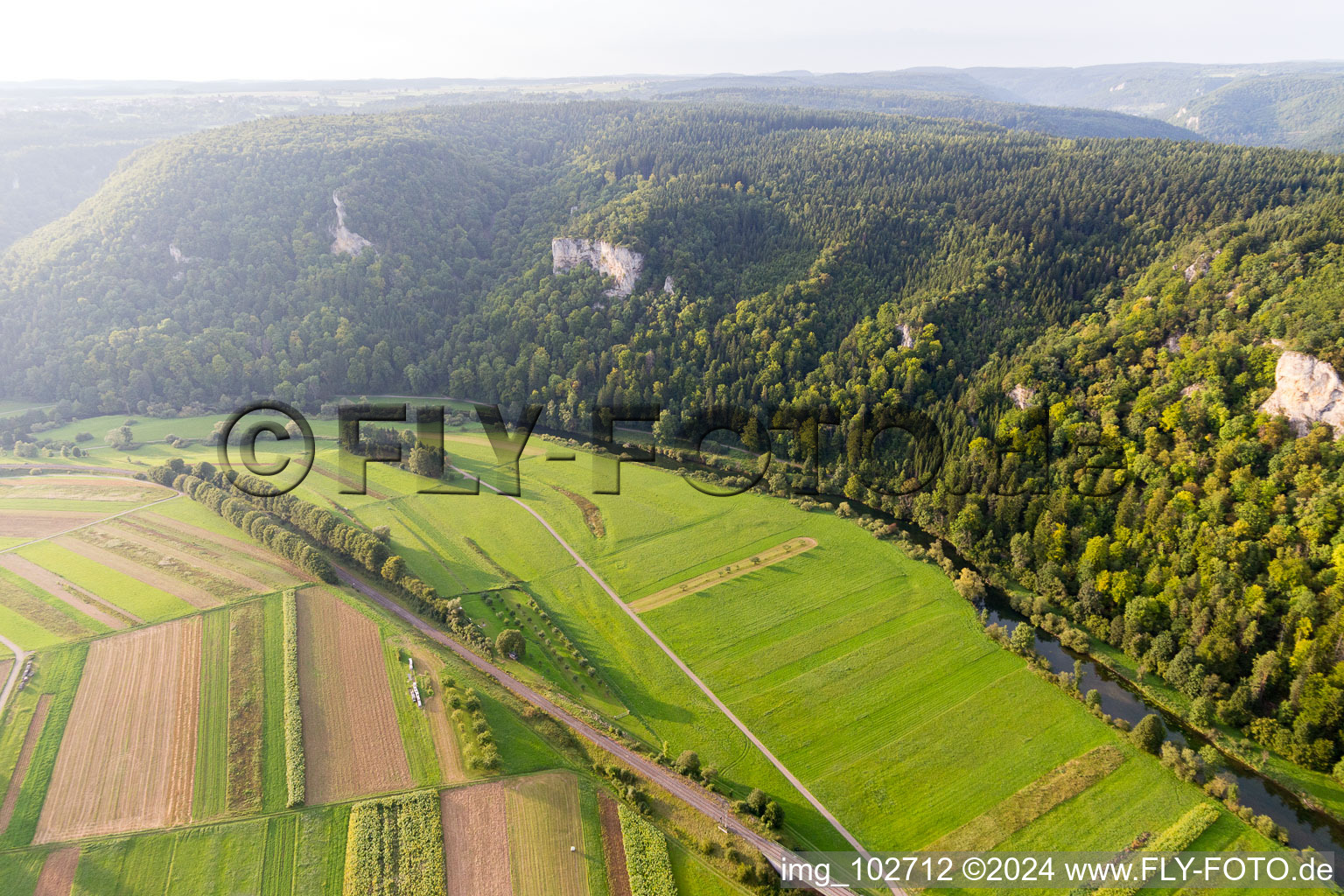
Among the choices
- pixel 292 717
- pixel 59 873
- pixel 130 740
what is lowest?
pixel 59 873

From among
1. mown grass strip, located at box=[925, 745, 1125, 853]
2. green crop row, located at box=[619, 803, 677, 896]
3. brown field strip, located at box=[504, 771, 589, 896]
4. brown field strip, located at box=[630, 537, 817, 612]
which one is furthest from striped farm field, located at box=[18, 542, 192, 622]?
mown grass strip, located at box=[925, 745, 1125, 853]

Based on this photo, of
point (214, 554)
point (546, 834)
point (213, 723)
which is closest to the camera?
point (546, 834)

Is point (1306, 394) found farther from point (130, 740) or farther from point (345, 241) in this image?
point (345, 241)

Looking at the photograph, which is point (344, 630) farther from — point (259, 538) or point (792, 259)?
point (792, 259)

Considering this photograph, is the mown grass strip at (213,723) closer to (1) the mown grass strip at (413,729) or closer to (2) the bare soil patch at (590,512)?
(1) the mown grass strip at (413,729)

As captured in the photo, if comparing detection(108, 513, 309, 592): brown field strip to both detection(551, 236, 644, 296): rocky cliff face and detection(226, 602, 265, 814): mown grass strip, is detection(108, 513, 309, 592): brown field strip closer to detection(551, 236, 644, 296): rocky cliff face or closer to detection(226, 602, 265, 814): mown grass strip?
detection(226, 602, 265, 814): mown grass strip

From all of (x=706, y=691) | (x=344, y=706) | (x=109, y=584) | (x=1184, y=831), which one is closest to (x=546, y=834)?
(x=706, y=691)
